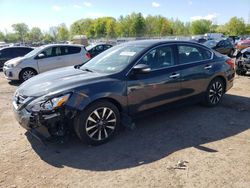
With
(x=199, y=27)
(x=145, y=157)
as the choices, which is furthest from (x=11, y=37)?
(x=145, y=157)

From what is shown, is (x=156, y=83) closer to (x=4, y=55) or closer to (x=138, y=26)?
(x=4, y=55)

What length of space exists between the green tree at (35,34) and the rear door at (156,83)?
10778cm

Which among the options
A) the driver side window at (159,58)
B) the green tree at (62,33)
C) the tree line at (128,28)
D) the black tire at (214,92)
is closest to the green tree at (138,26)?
the tree line at (128,28)

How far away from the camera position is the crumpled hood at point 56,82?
13.4 feet

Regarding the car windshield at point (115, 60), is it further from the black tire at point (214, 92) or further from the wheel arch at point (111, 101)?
the black tire at point (214, 92)

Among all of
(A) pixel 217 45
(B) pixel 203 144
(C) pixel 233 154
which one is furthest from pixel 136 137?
(A) pixel 217 45

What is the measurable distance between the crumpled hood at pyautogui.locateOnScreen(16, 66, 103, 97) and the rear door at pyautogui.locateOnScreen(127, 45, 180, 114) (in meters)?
0.69

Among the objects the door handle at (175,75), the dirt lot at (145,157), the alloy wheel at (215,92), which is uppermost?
the door handle at (175,75)

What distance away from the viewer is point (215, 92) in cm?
608

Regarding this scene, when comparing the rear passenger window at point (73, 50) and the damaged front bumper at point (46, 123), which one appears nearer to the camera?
the damaged front bumper at point (46, 123)

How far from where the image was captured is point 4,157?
3.98 m

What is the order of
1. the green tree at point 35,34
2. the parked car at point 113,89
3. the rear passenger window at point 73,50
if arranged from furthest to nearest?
the green tree at point 35,34 < the rear passenger window at point 73,50 < the parked car at point 113,89

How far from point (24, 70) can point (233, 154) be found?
8.98 meters

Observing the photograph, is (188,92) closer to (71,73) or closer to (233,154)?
(233,154)
